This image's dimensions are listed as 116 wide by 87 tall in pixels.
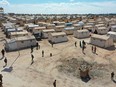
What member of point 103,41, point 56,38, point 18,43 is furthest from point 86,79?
point 56,38

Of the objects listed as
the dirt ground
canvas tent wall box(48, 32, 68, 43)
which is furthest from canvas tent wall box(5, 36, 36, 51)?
canvas tent wall box(48, 32, 68, 43)

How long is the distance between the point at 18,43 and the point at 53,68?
14978mm

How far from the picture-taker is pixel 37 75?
93.4ft

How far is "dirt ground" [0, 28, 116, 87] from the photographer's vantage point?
26453 millimetres

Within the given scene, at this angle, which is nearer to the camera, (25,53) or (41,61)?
(41,61)

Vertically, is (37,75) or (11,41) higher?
(11,41)

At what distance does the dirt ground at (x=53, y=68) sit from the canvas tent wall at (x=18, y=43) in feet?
7.10

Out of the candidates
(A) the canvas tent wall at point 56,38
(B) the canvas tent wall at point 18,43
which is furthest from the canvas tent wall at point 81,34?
(B) the canvas tent wall at point 18,43

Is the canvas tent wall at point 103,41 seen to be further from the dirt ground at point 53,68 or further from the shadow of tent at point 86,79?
the shadow of tent at point 86,79

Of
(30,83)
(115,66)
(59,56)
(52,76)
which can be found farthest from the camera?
(59,56)

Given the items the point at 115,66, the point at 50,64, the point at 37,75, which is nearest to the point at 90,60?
the point at 115,66

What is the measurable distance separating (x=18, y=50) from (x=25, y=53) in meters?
3.33

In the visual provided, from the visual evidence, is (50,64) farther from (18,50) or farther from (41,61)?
(18,50)

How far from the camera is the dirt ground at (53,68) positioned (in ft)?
86.8
